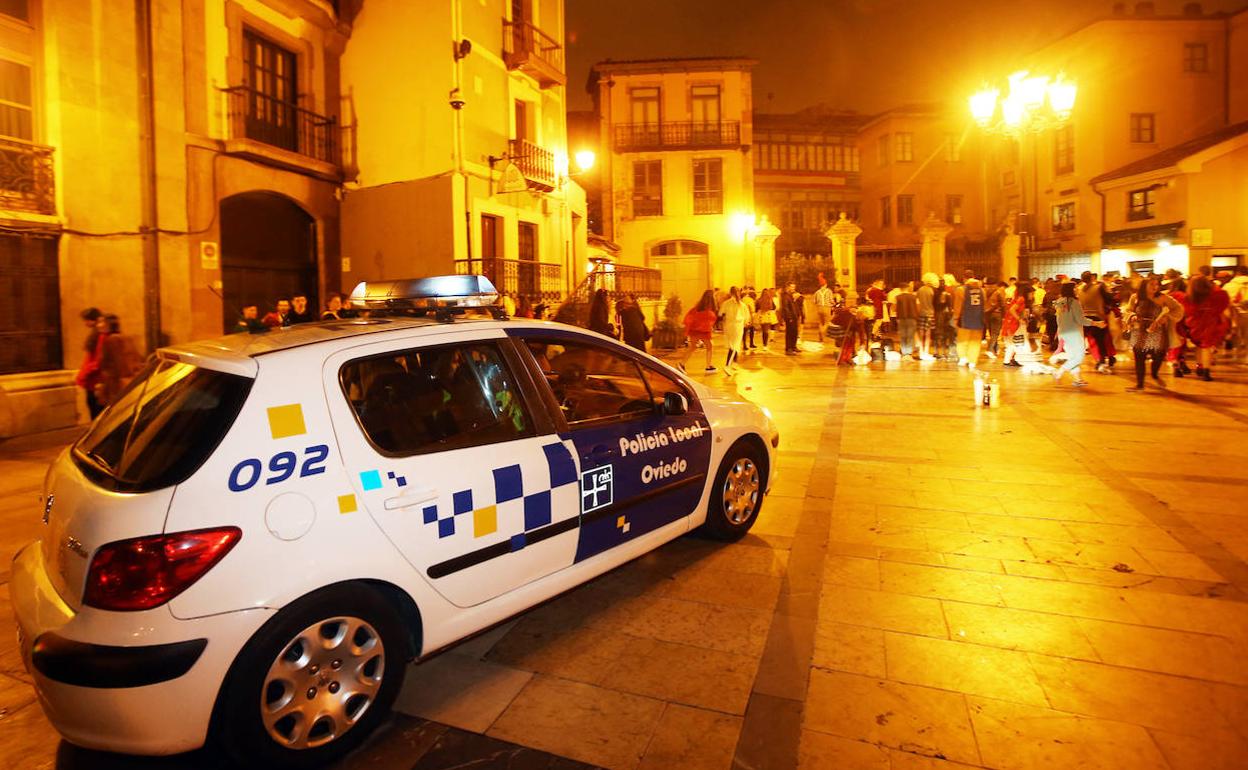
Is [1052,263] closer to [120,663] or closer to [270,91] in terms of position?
[270,91]

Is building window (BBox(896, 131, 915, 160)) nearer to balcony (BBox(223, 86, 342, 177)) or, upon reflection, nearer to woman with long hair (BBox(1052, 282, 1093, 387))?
woman with long hair (BBox(1052, 282, 1093, 387))

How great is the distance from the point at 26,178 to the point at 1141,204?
34.7 m

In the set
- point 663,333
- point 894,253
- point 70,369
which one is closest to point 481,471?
point 70,369

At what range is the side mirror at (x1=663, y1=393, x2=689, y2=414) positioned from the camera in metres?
4.35

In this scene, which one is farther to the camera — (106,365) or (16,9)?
(16,9)

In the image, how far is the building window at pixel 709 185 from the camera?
3288 centimetres

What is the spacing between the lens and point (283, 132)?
14.4 m

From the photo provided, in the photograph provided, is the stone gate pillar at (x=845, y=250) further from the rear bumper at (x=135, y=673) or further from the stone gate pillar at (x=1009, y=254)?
the rear bumper at (x=135, y=673)

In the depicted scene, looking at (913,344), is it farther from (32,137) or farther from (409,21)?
(32,137)

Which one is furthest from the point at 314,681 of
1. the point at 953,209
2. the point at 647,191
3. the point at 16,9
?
the point at 953,209

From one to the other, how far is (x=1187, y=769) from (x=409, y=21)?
17.0m

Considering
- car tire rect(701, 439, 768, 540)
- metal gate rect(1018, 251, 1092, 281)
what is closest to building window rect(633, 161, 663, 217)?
metal gate rect(1018, 251, 1092, 281)

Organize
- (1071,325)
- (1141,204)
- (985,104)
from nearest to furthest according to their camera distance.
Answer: (1071,325) < (985,104) < (1141,204)

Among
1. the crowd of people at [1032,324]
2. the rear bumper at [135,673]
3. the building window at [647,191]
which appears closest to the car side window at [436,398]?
the rear bumper at [135,673]
